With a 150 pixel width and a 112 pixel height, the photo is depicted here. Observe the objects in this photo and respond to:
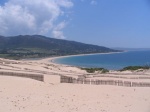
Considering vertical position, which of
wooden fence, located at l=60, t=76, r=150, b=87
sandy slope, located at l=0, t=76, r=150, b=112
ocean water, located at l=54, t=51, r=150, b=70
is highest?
ocean water, located at l=54, t=51, r=150, b=70

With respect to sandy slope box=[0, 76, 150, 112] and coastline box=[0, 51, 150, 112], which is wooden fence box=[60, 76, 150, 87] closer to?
coastline box=[0, 51, 150, 112]

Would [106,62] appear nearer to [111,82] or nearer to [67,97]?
[111,82]

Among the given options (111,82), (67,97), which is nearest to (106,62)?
(111,82)

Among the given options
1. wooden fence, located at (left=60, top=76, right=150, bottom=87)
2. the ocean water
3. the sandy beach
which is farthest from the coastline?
the ocean water

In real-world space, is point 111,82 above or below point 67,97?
above

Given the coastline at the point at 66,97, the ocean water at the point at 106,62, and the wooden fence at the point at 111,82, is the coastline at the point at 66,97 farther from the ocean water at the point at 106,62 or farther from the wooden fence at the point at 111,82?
the ocean water at the point at 106,62

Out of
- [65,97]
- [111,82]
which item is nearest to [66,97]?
[65,97]

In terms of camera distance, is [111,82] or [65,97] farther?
[111,82]

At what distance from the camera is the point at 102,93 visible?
19.4 meters

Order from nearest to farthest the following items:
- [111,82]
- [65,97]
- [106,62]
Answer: [65,97]
[111,82]
[106,62]

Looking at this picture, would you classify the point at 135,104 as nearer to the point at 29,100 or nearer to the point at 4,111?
the point at 29,100

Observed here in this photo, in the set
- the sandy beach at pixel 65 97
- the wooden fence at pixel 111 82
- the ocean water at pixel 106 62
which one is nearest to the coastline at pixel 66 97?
the sandy beach at pixel 65 97

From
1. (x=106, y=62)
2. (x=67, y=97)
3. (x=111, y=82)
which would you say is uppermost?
(x=106, y=62)

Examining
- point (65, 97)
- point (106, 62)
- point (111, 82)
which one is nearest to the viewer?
point (65, 97)
